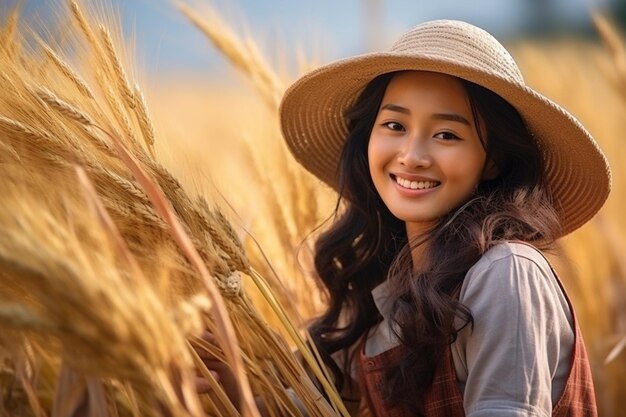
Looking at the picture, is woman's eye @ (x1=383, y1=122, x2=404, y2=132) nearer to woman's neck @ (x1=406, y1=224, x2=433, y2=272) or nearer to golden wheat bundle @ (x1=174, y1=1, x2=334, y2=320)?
woman's neck @ (x1=406, y1=224, x2=433, y2=272)

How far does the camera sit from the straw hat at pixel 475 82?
5.35 feet

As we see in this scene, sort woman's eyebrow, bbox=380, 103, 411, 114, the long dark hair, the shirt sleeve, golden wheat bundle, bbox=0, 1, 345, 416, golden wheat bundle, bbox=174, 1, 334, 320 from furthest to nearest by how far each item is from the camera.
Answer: golden wheat bundle, bbox=174, 1, 334, 320 < woman's eyebrow, bbox=380, 103, 411, 114 < the long dark hair < the shirt sleeve < golden wheat bundle, bbox=0, 1, 345, 416

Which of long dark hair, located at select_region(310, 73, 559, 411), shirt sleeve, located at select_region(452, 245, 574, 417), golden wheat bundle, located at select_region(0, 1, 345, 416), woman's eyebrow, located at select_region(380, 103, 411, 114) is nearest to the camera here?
golden wheat bundle, located at select_region(0, 1, 345, 416)

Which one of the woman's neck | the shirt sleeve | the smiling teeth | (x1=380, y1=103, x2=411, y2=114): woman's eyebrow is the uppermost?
(x1=380, y1=103, x2=411, y2=114): woman's eyebrow

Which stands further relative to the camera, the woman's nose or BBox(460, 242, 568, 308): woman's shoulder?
the woman's nose

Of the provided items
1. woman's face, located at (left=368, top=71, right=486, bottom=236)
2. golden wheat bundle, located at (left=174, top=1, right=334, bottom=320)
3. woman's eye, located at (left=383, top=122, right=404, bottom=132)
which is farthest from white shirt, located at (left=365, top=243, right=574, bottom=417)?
golden wheat bundle, located at (left=174, top=1, right=334, bottom=320)

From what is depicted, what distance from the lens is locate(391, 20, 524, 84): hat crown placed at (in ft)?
5.36

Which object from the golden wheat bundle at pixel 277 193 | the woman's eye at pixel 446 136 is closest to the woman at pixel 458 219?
the woman's eye at pixel 446 136

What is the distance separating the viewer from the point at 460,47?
1681mm

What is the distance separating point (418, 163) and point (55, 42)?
2.17 feet

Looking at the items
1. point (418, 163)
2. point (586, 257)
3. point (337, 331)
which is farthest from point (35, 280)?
point (586, 257)

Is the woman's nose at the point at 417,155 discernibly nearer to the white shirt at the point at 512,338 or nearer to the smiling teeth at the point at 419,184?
the smiling teeth at the point at 419,184

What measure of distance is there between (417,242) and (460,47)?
1.23 feet

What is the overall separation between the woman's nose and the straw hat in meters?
0.13
